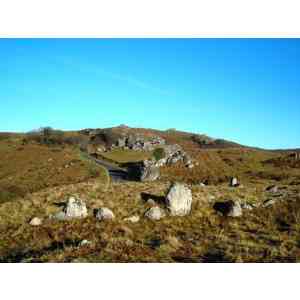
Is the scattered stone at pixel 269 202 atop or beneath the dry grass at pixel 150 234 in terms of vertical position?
atop

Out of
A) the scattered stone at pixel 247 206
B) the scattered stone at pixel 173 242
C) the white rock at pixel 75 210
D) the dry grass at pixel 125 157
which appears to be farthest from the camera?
the dry grass at pixel 125 157

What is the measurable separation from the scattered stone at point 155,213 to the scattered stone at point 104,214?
1.65m

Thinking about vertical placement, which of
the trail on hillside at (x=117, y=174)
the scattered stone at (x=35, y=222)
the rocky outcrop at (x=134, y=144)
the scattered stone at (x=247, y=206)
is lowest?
the scattered stone at (x=35, y=222)

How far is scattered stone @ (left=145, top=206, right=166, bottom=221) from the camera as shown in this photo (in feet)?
47.9

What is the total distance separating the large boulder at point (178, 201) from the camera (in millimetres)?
15242

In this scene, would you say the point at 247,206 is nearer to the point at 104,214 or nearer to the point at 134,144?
the point at 104,214

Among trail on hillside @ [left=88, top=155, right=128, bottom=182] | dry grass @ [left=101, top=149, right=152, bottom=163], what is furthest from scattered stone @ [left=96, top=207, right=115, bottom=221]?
dry grass @ [left=101, top=149, right=152, bottom=163]

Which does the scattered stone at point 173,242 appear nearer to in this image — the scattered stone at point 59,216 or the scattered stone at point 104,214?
the scattered stone at point 104,214

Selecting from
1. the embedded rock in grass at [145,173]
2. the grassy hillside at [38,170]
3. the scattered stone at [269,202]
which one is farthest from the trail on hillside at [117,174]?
the scattered stone at [269,202]

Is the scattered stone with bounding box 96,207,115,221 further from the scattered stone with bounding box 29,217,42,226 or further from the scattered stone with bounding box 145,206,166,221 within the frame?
the scattered stone with bounding box 29,217,42,226

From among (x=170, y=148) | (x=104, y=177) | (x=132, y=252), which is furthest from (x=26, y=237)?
(x=170, y=148)

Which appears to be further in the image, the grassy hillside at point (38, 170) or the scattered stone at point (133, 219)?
the grassy hillside at point (38, 170)
